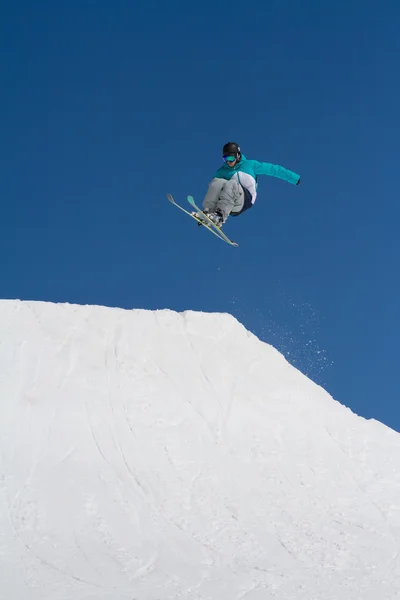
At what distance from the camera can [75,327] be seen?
21.4 metres

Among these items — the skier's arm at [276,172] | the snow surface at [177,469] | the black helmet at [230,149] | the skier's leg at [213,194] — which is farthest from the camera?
the skier's leg at [213,194]

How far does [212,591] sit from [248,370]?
10.2m

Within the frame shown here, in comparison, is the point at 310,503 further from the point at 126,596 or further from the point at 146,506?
the point at 126,596

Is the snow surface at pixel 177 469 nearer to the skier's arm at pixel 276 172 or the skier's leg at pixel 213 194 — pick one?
the skier's leg at pixel 213 194

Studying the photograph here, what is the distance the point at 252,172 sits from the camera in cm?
1466

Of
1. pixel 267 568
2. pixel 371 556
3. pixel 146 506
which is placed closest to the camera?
pixel 267 568

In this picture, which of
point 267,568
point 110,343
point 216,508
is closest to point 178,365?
point 110,343

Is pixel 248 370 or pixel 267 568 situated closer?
pixel 267 568

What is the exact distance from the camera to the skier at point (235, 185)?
1452 cm

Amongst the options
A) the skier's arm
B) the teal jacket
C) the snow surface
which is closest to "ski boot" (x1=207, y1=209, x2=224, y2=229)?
the teal jacket

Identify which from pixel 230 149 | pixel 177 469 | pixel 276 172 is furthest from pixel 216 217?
pixel 177 469

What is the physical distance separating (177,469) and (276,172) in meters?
7.52

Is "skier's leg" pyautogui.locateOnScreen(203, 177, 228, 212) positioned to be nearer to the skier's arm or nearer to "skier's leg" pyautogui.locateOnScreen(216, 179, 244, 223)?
"skier's leg" pyautogui.locateOnScreen(216, 179, 244, 223)

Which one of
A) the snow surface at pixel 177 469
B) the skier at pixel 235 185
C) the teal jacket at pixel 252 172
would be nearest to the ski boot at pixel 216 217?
the skier at pixel 235 185
